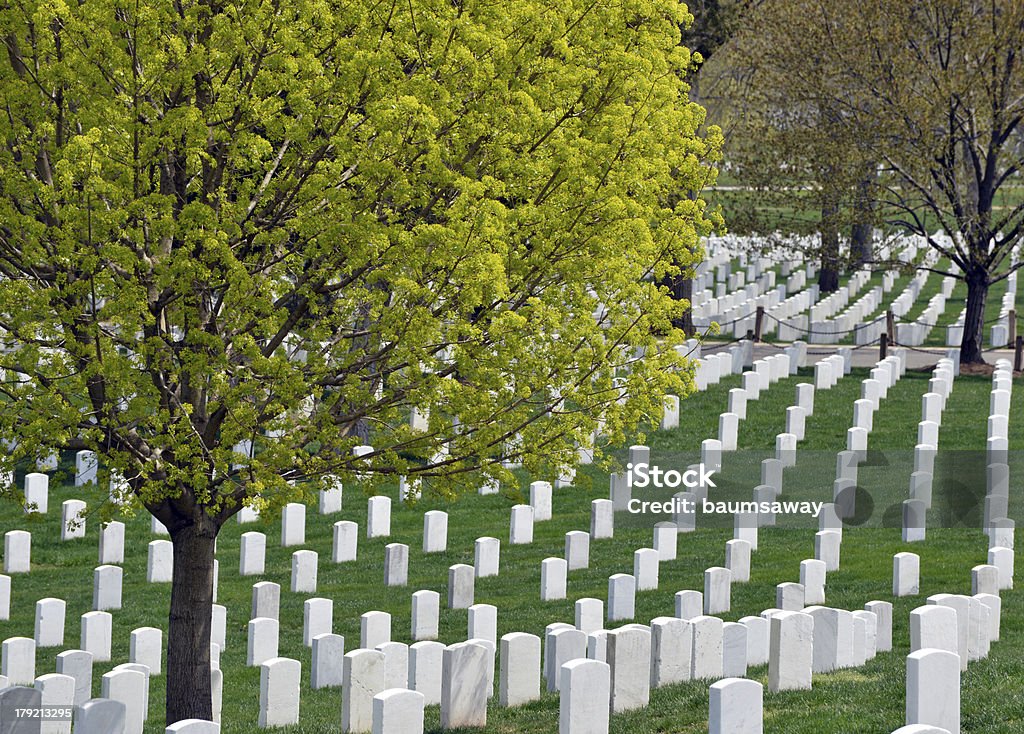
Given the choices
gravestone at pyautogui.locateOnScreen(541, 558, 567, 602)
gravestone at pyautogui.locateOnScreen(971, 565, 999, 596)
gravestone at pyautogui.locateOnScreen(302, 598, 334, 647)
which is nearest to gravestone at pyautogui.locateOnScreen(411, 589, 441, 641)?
gravestone at pyautogui.locateOnScreen(302, 598, 334, 647)

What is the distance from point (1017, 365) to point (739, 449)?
9397 millimetres

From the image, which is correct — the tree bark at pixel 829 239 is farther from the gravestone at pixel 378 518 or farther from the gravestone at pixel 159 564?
the gravestone at pixel 159 564

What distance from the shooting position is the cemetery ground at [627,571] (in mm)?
8328

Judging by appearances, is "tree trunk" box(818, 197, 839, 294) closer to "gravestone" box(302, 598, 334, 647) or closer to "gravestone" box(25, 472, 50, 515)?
"gravestone" box(25, 472, 50, 515)

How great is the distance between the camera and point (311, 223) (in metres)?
7.85

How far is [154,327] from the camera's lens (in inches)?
322

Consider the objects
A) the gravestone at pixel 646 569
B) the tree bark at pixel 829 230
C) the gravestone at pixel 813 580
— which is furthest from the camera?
the tree bark at pixel 829 230

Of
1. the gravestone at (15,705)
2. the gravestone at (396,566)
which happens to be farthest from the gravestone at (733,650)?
the gravestone at (396,566)

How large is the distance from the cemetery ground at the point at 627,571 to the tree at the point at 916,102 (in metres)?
6.51

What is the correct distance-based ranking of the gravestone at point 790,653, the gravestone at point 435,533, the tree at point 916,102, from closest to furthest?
1. the gravestone at point 790,653
2. the gravestone at point 435,533
3. the tree at point 916,102

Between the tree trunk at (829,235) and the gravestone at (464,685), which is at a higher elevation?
the tree trunk at (829,235)

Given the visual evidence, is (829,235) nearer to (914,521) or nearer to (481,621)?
(914,521)

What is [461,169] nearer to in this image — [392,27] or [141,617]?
[392,27]

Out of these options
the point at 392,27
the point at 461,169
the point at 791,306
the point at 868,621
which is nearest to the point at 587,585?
the point at 868,621
